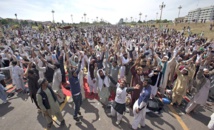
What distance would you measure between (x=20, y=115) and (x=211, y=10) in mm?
160298

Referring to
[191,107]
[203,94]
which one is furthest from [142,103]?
[203,94]

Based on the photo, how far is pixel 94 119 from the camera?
4531 mm

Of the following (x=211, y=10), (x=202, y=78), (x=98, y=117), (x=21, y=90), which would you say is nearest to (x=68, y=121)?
(x=98, y=117)

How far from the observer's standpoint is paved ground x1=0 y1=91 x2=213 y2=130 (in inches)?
165

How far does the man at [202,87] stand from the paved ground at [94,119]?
1.85ft

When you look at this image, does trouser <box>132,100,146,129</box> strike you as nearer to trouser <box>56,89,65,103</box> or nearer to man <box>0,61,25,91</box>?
trouser <box>56,89,65,103</box>

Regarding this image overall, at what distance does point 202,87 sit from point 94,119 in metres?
3.95

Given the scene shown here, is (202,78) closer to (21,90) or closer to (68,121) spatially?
(68,121)

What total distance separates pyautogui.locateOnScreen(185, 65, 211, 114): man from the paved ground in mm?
565

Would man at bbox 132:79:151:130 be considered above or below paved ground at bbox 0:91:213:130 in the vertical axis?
above

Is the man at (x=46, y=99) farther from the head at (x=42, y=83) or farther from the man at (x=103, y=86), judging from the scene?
the man at (x=103, y=86)

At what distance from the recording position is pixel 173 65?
6195mm

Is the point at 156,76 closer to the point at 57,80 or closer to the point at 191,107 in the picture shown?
the point at 191,107

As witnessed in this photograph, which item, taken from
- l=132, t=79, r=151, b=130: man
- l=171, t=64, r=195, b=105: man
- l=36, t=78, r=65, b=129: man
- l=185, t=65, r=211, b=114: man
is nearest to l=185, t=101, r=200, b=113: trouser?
l=185, t=65, r=211, b=114: man
